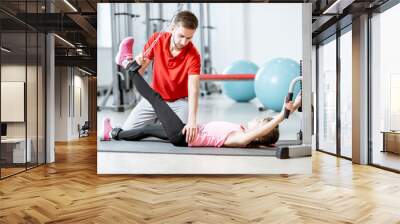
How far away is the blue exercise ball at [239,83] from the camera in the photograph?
6078 mm

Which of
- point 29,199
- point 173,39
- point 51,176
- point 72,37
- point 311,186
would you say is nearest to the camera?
point 29,199

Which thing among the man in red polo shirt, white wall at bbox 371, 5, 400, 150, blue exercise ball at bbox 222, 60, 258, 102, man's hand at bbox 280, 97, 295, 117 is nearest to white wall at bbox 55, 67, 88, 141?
the man in red polo shirt

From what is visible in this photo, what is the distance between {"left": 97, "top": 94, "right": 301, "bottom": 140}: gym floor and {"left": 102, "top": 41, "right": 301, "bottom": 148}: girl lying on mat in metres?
0.07

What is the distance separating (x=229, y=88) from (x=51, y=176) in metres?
3.05

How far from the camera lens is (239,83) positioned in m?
6.09

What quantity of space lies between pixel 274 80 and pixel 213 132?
117 centimetres

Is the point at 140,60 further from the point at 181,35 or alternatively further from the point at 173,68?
the point at 181,35

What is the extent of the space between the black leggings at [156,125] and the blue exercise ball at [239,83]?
0.84 metres

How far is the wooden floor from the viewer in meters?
3.97

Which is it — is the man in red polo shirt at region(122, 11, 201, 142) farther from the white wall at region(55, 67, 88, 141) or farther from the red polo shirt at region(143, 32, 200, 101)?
Result: the white wall at region(55, 67, 88, 141)

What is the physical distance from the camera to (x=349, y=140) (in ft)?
27.0

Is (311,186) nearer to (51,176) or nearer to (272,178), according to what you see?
(272,178)

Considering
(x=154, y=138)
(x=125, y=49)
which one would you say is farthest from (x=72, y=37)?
(x=154, y=138)

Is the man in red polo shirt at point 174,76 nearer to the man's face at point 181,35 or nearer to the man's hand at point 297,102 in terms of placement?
the man's face at point 181,35
